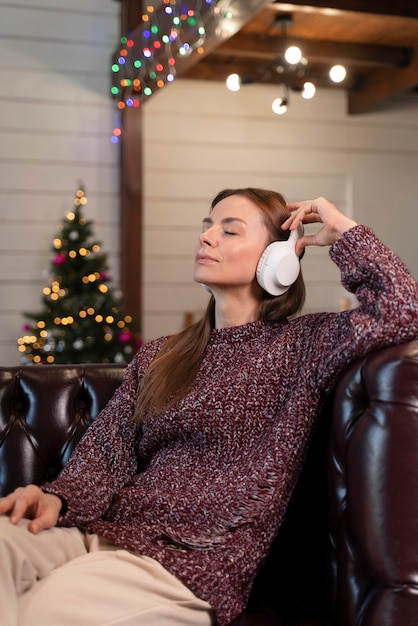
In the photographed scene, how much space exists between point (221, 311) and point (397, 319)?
1.83 ft

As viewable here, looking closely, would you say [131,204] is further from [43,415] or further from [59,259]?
[43,415]

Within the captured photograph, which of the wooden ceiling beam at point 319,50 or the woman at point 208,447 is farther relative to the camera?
the wooden ceiling beam at point 319,50

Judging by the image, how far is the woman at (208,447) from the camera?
149 cm

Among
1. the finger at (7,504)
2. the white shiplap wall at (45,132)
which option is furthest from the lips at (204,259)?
the white shiplap wall at (45,132)

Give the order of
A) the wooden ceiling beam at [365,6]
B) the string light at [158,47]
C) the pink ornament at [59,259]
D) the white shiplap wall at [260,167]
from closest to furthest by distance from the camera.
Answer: the string light at [158,47] → the wooden ceiling beam at [365,6] → the pink ornament at [59,259] → the white shiplap wall at [260,167]

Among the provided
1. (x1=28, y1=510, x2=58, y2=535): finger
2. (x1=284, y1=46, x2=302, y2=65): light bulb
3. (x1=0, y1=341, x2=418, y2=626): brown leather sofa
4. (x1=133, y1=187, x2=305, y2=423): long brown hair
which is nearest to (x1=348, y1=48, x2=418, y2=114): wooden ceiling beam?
A: (x1=284, y1=46, x2=302, y2=65): light bulb

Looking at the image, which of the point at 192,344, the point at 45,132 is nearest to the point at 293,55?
the point at 45,132

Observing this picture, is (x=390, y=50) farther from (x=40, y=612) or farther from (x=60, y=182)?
(x=40, y=612)

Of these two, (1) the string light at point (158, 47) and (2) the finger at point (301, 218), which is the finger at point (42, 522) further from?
(1) the string light at point (158, 47)

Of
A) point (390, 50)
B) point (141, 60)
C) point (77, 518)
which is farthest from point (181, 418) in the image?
point (390, 50)

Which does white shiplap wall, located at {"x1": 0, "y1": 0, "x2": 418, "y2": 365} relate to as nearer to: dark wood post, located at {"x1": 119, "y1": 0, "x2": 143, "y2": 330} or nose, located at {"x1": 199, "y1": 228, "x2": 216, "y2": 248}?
dark wood post, located at {"x1": 119, "y1": 0, "x2": 143, "y2": 330}

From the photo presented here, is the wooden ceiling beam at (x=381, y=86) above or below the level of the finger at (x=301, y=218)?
above

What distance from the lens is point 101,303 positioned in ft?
17.4

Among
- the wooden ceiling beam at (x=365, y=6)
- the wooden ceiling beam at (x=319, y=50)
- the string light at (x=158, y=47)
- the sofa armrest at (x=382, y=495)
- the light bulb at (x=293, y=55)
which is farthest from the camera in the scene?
the wooden ceiling beam at (x=319, y=50)
